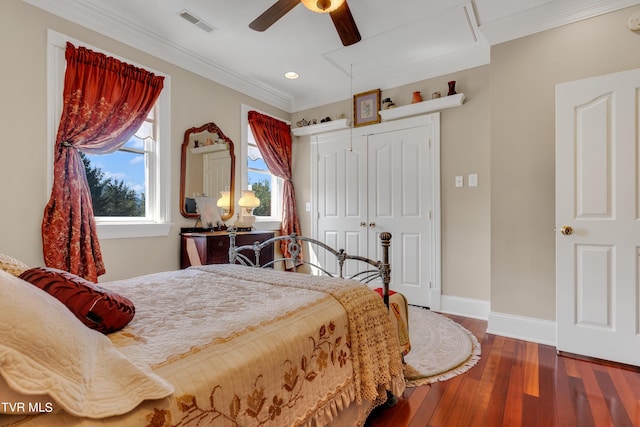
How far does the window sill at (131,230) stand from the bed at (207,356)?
1217 mm

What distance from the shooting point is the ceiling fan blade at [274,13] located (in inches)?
78.3

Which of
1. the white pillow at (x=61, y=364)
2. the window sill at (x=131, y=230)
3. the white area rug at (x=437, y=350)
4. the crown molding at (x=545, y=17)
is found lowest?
the white area rug at (x=437, y=350)

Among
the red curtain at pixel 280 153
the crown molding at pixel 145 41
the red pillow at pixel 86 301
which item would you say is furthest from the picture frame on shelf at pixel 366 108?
the red pillow at pixel 86 301

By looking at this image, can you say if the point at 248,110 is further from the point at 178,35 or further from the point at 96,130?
the point at 96,130

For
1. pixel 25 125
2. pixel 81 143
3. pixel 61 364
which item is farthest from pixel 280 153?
pixel 61 364

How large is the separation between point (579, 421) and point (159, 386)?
200 cm

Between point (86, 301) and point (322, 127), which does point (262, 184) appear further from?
point (86, 301)

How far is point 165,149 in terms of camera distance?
3.08 metres

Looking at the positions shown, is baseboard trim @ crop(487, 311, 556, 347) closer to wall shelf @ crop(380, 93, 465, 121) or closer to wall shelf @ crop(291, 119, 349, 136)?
wall shelf @ crop(380, 93, 465, 121)

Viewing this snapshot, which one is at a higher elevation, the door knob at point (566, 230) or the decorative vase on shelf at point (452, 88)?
the decorative vase on shelf at point (452, 88)

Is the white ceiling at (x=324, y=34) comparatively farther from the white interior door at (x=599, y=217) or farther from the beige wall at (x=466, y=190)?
the white interior door at (x=599, y=217)

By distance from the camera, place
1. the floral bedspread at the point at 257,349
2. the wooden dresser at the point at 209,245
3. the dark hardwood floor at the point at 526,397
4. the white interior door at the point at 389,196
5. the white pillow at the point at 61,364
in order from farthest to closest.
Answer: the white interior door at the point at 389,196, the wooden dresser at the point at 209,245, the dark hardwood floor at the point at 526,397, the floral bedspread at the point at 257,349, the white pillow at the point at 61,364

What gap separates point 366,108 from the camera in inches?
157

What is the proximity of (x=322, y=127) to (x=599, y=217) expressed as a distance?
121 inches
